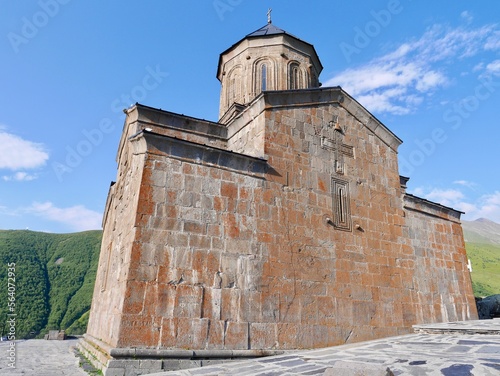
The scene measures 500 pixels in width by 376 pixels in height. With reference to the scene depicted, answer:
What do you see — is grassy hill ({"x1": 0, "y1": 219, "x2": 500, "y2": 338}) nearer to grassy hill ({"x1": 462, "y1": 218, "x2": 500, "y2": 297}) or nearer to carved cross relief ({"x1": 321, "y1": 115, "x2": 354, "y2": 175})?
grassy hill ({"x1": 462, "y1": 218, "x2": 500, "y2": 297})

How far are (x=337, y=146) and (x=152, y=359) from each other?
549 cm

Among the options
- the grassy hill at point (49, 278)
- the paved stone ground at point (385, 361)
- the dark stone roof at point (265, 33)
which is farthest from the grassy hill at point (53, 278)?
the paved stone ground at point (385, 361)

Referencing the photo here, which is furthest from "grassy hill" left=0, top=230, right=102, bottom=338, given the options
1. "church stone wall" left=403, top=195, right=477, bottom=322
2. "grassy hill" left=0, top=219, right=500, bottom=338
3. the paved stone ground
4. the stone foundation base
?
"church stone wall" left=403, top=195, right=477, bottom=322

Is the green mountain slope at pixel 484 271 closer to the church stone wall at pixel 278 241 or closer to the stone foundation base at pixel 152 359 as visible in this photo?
the church stone wall at pixel 278 241

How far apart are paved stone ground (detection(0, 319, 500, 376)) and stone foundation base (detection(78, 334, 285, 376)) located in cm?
29

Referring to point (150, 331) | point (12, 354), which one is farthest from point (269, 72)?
point (12, 354)

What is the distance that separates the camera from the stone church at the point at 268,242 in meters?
5.20

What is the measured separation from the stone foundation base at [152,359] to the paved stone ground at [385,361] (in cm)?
29

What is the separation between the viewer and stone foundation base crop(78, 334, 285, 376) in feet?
15.1

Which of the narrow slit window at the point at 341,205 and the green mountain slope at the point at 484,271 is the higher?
the green mountain slope at the point at 484,271

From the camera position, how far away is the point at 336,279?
673cm

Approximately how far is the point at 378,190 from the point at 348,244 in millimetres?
1762

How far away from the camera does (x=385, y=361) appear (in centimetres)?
435

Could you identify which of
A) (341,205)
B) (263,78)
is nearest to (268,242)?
(341,205)
